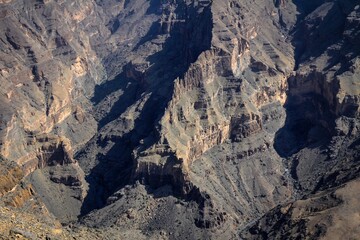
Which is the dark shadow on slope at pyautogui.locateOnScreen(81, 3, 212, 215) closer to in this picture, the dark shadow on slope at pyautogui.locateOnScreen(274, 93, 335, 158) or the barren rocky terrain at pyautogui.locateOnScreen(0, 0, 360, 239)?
the barren rocky terrain at pyautogui.locateOnScreen(0, 0, 360, 239)

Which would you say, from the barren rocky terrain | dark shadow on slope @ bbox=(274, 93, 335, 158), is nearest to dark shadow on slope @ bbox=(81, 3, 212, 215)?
the barren rocky terrain

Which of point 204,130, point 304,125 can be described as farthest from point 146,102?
point 304,125

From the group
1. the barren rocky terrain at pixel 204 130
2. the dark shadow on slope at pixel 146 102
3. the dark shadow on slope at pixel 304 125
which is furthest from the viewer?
the dark shadow on slope at pixel 304 125

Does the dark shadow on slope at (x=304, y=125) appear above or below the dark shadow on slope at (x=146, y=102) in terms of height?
below

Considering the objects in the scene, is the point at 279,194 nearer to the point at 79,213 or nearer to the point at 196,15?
the point at 79,213

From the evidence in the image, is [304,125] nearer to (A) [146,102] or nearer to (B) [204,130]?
(B) [204,130]

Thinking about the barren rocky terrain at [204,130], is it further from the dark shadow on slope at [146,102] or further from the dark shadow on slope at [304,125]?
the dark shadow on slope at [146,102]

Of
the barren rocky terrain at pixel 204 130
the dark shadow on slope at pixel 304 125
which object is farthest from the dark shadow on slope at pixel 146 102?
the dark shadow on slope at pixel 304 125
